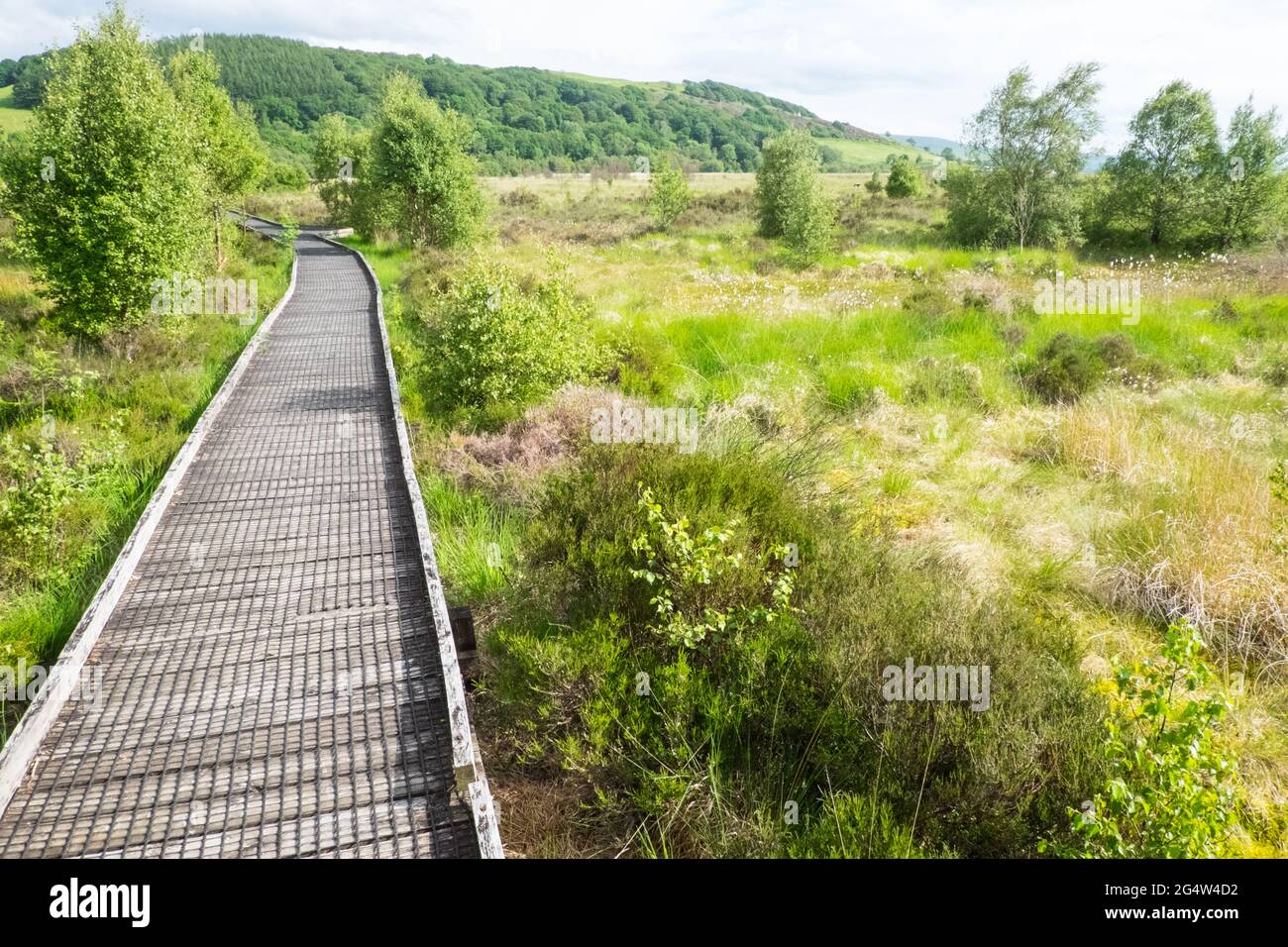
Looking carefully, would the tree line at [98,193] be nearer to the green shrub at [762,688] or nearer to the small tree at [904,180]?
the green shrub at [762,688]

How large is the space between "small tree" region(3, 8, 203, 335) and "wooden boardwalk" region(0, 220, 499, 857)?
7627 millimetres

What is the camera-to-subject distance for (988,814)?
11.9 feet

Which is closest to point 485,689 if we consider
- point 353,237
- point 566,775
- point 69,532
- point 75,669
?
point 566,775

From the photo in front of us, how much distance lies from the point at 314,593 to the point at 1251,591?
7.61 meters

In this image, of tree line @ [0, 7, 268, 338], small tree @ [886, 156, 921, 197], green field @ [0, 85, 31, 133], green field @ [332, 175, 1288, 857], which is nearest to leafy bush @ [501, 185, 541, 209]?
small tree @ [886, 156, 921, 197]

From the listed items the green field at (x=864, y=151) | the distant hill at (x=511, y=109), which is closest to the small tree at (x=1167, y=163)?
the distant hill at (x=511, y=109)

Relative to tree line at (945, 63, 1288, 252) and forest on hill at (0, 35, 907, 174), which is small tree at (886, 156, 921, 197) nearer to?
tree line at (945, 63, 1288, 252)

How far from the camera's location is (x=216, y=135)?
938 inches

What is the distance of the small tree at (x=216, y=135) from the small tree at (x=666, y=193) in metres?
20.5

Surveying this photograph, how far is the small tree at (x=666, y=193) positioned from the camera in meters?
39.2

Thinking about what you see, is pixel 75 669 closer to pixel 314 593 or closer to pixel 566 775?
pixel 314 593

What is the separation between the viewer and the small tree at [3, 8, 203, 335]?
12297 millimetres

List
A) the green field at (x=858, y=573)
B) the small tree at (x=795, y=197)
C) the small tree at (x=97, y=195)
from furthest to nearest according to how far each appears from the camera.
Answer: the small tree at (x=795, y=197), the small tree at (x=97, y=195), the green field at (x=858, y=573)

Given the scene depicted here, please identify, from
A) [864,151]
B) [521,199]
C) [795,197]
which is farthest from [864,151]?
[795,197]
